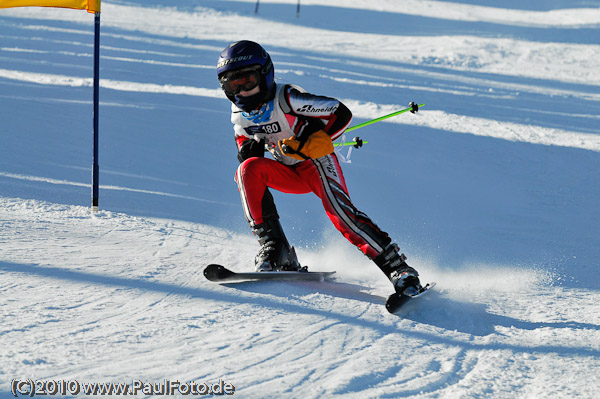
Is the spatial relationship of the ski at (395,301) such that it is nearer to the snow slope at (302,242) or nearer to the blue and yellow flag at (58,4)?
the snow slope at (302,242)

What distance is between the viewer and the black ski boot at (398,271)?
3.93 meters

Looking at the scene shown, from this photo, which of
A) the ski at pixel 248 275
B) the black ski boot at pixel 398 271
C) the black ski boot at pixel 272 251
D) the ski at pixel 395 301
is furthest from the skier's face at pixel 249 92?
the ski at pixel 395 301

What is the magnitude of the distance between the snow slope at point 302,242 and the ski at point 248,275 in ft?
0.19

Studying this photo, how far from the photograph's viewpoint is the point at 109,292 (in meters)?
3.67

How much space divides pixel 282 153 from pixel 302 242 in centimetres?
132

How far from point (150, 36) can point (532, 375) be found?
66.7 feet

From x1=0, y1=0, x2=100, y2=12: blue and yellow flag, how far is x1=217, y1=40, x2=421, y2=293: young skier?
1.71m

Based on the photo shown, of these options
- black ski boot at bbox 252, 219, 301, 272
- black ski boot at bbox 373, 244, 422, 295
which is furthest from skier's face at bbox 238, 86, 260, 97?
black ski boot at bbox 373, 244, 422, 295

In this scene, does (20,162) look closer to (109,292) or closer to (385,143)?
(109,292)

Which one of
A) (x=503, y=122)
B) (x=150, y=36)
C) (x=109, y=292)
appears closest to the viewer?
(x=109, y=292)

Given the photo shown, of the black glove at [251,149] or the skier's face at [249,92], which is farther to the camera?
the black glove at [251,149]

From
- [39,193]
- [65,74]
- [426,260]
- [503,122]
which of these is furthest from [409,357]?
[65,74]

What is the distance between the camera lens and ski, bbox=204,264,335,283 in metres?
3.96

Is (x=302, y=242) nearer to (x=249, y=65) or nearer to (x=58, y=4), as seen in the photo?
(x=249, y=65)
